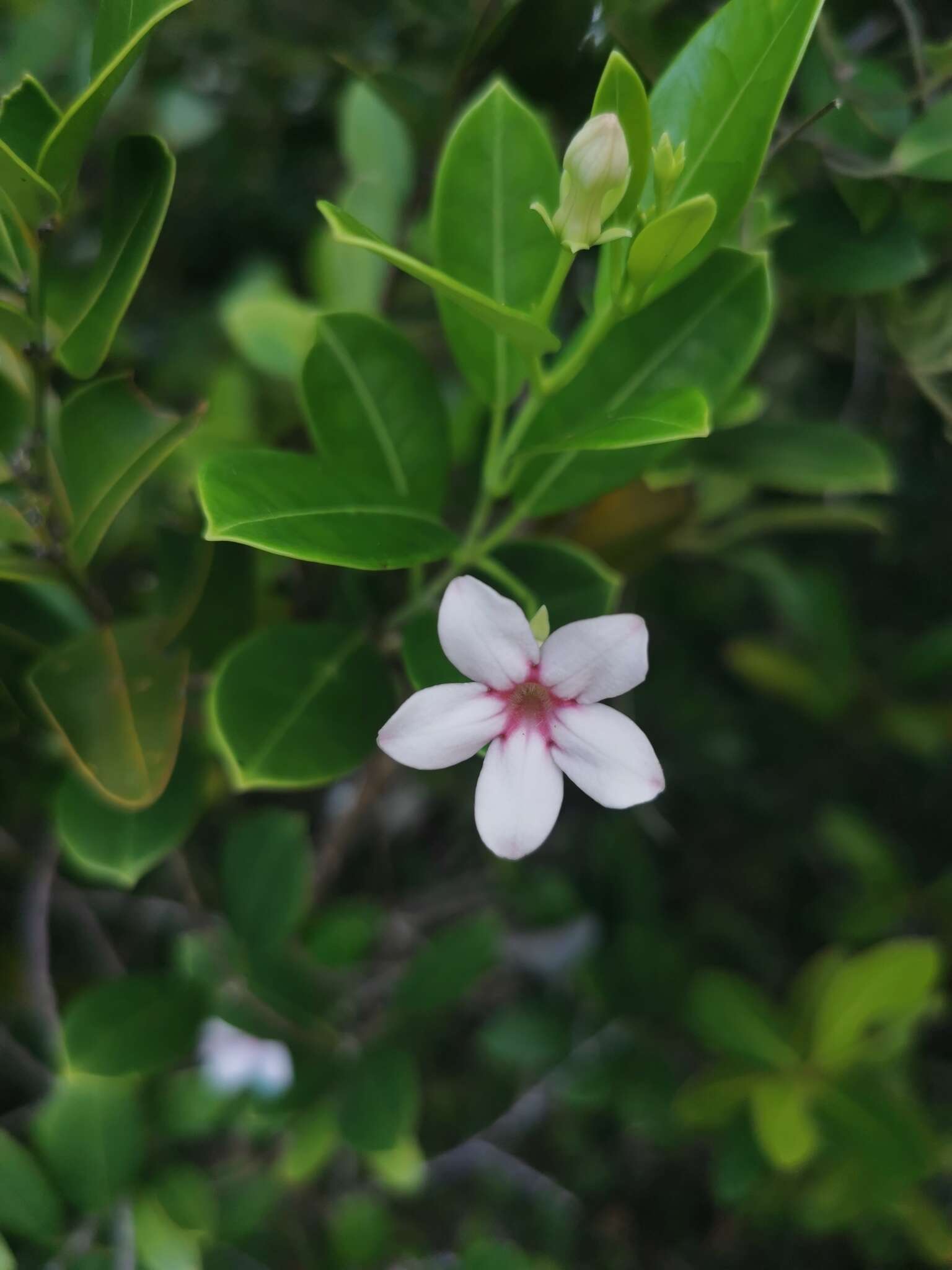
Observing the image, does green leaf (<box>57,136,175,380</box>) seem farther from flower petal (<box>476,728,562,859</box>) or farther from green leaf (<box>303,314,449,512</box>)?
flower petal (<box>476,728,562,859</box>)

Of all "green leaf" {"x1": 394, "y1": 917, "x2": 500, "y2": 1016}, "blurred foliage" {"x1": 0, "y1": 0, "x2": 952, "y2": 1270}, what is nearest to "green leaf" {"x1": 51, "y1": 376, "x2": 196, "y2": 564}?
"blurred foliage" {"x1": 0, "y1": 0, "x2": 952, "y2": 1270}

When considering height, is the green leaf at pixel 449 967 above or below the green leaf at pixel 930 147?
below

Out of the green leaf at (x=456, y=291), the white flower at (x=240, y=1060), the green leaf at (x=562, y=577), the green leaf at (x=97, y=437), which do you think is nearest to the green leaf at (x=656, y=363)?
the green leaf at (x=562, y=577)

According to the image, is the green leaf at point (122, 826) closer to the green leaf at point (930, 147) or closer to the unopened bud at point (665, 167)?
the unopened bud at point (665, 167)

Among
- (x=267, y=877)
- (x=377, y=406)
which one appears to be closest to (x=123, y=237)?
(x=377, y=406)

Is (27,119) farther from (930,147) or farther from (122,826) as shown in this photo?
(930,147)

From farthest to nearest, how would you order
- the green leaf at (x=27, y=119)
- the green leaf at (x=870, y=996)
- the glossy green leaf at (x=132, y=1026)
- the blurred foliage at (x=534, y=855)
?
the green leaf at (x=870, y=996) < the glossy green leaf at (x=132, y=1026) < the blurred foliage at (x=534, y=855) < the green leaf at (x=27, y=119)
